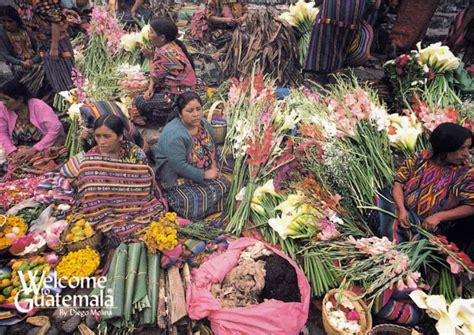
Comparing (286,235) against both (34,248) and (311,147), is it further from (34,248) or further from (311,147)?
(34,248)

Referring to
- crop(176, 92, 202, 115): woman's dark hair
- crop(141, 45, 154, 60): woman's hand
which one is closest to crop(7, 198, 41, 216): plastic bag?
crop(176, 92, 202, 115): woman's dark hair

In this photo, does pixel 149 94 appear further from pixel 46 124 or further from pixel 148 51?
pixel 46 124

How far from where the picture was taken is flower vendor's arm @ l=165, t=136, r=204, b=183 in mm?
3010

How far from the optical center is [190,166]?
3.09 meters

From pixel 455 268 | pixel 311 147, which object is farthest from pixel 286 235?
pixel 455 268

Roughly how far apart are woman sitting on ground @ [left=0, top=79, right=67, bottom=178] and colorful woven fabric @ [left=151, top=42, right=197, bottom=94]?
3.84 ft


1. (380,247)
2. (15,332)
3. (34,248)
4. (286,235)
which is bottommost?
(15,332)

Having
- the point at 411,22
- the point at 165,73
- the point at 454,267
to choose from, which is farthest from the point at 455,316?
the point at 411,22

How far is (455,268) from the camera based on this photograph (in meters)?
2.13

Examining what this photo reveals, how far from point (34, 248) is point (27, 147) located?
1463 millimetres

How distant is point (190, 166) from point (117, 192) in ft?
2.16

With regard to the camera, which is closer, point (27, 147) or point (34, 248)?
point (34, 248)

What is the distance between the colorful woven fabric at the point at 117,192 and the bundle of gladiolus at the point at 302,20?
2879 millimetres

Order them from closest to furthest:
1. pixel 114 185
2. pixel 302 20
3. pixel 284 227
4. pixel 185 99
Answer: pixel 284 227, pixel 114 185, pixel 185 99, pixel 302 20
